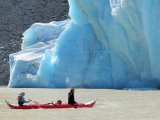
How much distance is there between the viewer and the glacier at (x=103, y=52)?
29453 mm

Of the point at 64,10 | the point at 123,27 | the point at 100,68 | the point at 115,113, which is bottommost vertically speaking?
the point at 115,113

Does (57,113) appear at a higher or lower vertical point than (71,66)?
lower

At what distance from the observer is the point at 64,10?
71.1 metres

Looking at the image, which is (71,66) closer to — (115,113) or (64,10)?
(115,113)

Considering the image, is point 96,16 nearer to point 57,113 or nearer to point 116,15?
point 116,15

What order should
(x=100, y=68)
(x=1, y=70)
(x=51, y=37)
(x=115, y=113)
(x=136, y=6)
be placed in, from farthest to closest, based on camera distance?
(x=1, y=70) < (x=51, y=37) < (x=100, y=68) < (x=136, y=6) < (x=115, y=113)

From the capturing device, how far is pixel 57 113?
712 inches

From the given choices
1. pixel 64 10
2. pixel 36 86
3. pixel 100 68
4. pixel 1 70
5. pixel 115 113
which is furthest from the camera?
pixel 64 10

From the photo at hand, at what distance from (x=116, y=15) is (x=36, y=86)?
27.4 feet

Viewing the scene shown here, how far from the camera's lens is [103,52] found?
106ft

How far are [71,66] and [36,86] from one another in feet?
14.0

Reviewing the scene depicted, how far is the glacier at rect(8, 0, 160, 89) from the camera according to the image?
2945 centimetres

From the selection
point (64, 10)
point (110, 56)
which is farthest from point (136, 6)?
point (64, 10)

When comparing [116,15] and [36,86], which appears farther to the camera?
[36,86]
